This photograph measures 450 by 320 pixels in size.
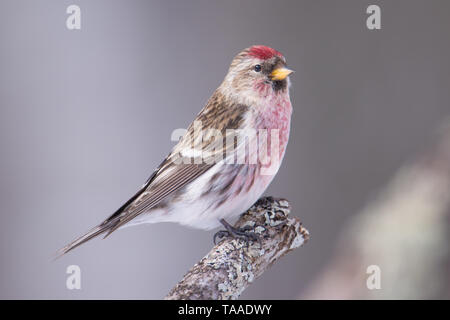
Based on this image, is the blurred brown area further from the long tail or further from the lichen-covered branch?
the long tail

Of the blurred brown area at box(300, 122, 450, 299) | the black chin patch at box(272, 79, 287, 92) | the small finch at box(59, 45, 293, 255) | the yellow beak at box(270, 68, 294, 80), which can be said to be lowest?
the blurred brown area at box(300, 122, 450, 299)

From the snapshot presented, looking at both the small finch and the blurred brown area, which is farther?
the blurred brown area

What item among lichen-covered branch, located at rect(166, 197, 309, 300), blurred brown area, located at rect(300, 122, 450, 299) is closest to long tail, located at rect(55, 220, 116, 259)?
lichen-covered branch, located at rect(166, 197, 309, 300)

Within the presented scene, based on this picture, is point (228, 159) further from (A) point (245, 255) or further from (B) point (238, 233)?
(A) point (245, 255)

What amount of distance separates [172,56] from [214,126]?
3.28ft

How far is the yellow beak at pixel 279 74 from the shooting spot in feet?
6.54

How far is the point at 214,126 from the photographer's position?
1991 millimetres

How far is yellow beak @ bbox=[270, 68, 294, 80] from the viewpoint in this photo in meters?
1.99

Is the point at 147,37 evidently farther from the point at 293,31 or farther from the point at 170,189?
the point at 170,189

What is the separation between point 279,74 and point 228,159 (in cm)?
34

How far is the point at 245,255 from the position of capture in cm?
173

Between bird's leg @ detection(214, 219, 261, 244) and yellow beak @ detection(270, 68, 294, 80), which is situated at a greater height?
yellow beak @ detection(270, 68, 294, 80)

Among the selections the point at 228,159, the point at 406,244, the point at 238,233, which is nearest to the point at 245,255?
the point at 238,233

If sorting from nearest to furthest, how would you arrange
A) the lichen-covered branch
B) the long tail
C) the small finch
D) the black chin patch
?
1. the lichen-covered branch
2. the long tail
3. the small finch
4. the black chin patch
